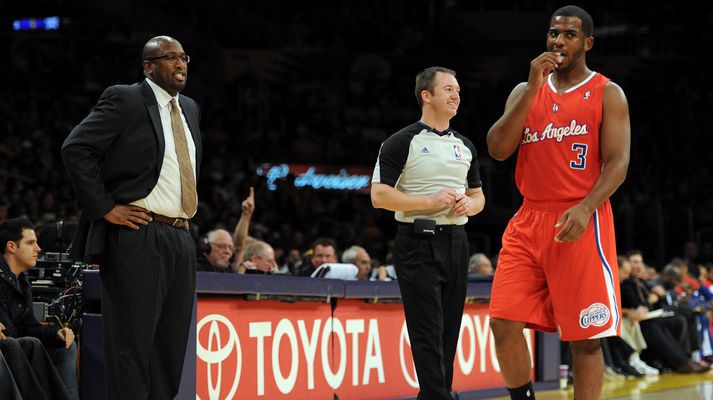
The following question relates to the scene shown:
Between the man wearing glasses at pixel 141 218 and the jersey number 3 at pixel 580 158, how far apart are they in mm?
1881

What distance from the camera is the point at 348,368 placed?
777 cm

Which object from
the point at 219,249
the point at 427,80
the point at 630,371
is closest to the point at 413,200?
the point at 427,80

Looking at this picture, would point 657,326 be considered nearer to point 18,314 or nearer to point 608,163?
point 608,163

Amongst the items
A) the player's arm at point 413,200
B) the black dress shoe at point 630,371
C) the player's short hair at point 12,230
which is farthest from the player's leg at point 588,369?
the black dress shoe at point 630,371

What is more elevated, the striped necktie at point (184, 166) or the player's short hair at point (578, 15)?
the player's short hair at point (578, 15)

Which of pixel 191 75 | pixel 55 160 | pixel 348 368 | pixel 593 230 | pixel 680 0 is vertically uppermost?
pixel 680 0

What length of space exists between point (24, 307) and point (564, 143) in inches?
133

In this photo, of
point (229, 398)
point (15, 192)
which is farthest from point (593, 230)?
point (15, 192)

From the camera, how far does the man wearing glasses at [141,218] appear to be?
475 centimetres

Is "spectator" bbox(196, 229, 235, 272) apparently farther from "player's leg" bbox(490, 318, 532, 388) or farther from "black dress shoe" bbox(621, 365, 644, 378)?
"black dress shoe" bbox(621, 365, 644, 378)

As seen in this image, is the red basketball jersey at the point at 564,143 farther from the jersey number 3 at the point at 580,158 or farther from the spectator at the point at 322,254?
the spectator at the point at 322,254

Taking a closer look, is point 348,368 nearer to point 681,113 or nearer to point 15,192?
point 15,192

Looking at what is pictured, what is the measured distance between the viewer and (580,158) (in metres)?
5.05

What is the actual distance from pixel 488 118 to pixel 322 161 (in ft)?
16.7
